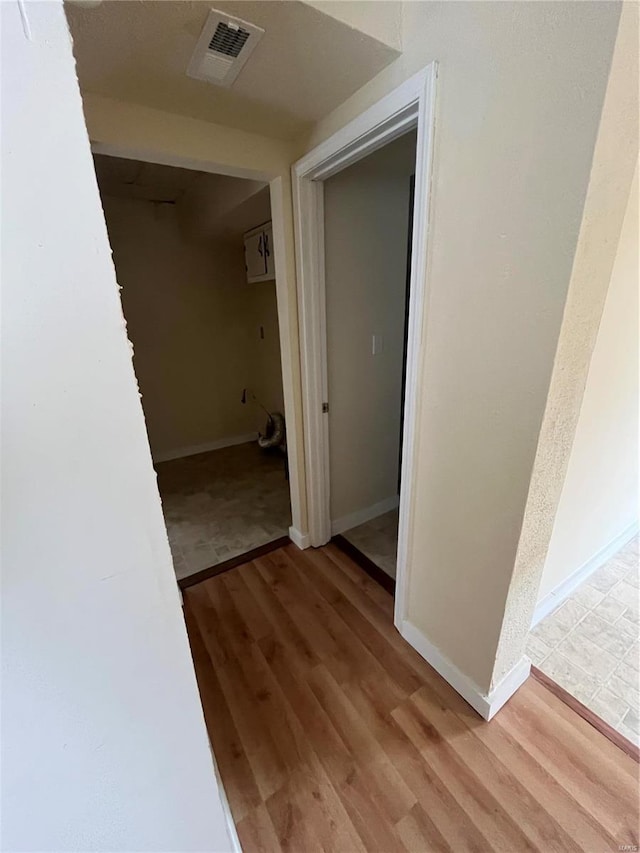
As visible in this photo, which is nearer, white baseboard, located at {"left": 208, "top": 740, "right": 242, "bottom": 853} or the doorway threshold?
white baseboard, located at {"left": 208, "top": 740, "right": 242, "bottom": 853}

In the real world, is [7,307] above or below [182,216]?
below

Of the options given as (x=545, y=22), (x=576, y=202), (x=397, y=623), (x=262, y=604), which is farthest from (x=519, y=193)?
(x=262, y=604)

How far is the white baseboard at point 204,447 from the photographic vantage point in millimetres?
3717

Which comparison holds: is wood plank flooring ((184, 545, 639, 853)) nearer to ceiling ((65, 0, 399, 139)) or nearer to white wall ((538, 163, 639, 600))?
white wall ((538, 163, 639, 600))

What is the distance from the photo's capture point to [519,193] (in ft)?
2.99

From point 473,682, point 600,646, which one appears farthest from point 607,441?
point 473,682

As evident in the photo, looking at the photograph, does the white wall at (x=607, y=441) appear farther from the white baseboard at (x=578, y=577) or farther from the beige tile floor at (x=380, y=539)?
the beige tile floor at (x=380, y=539)

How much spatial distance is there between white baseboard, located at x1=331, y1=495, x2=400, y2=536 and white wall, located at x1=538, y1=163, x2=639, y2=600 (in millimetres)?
1080

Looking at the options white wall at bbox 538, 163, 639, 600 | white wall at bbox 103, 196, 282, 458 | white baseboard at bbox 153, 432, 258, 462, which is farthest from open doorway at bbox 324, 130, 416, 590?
white baseboard at bbox 153, 432, 258, 462

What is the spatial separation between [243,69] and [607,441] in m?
2.03

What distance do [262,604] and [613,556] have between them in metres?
2.06

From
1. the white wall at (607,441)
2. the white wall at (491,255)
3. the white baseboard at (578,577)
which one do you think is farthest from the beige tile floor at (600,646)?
the white wall at (491,255)

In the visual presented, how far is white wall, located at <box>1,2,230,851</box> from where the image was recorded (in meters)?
0.43

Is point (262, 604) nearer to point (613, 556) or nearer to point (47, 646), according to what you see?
point (47, 646)
